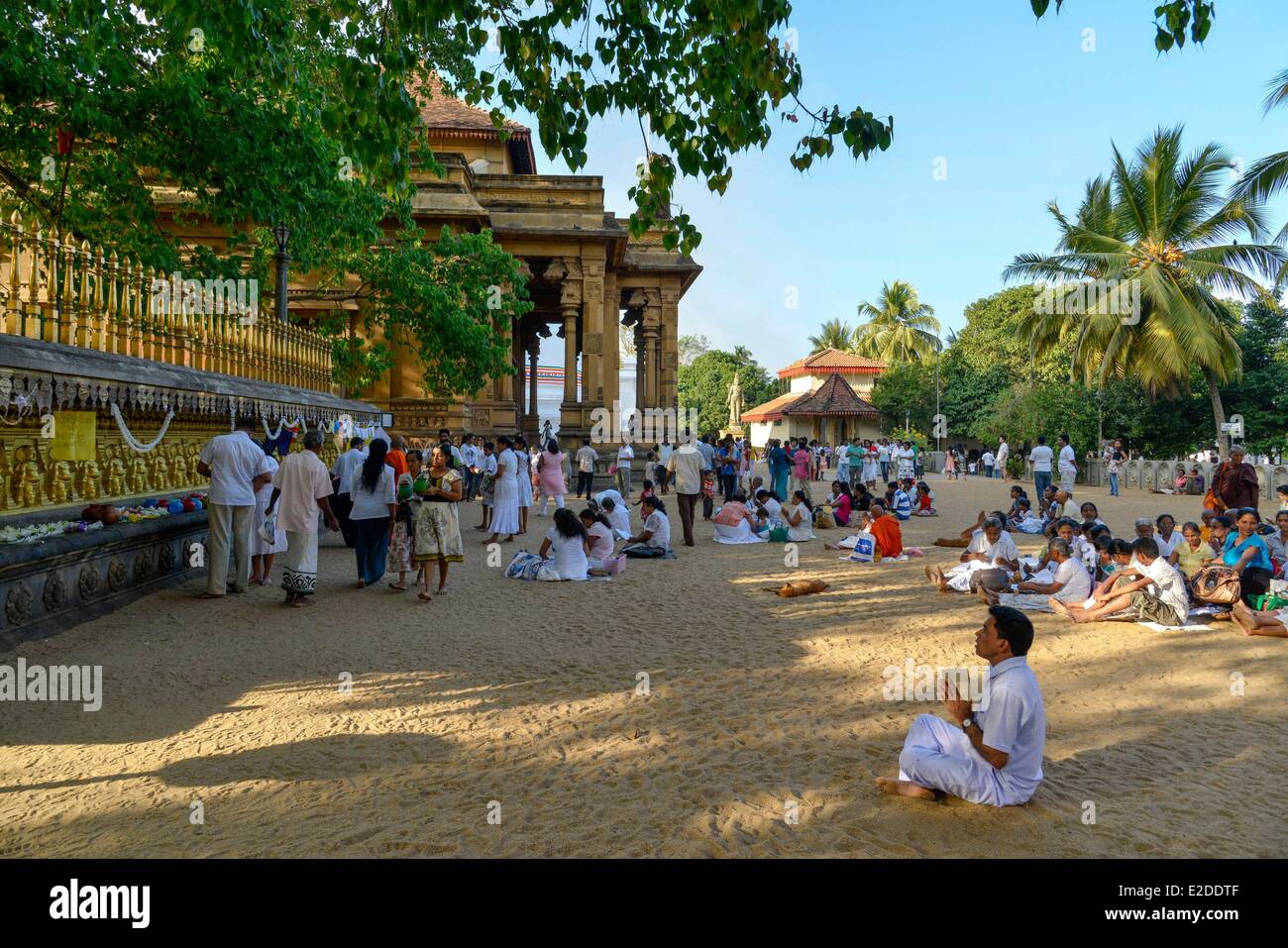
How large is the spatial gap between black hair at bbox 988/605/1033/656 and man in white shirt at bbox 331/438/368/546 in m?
9.14

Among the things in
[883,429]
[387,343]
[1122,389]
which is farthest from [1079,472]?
[387,343]

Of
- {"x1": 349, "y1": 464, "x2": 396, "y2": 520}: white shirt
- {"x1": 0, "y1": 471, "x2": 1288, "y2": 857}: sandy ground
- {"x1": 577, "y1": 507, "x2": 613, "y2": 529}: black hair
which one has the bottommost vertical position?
{"x1": 0, "y1": 471, "x2": 1288, "y2": 857}: sandy ground

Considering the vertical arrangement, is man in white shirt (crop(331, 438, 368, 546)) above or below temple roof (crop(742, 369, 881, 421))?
below

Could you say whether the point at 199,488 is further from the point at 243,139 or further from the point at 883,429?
the point at 883,429

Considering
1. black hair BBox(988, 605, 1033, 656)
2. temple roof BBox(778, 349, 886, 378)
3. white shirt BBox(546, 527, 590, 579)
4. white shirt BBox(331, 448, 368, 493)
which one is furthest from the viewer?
temple roof BBox(778, 349, 886, 378)

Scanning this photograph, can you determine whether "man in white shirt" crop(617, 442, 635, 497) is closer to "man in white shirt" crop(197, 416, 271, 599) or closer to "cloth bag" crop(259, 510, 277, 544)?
"cloth bag" crop(259, 510, 277, 544)

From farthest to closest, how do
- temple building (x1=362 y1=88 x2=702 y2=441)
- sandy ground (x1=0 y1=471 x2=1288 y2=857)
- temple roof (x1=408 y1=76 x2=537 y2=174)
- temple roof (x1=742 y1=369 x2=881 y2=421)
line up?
1. temple roof (x1=742 y1=369 x2=881 y2=421)
2. temple roof (x1=408 y1=76 x2=537 y2=174)
3. temple building (x1=362 y1=88 x2=702 y2=441)
4. sandy ground (x1=0 y1=471 x2=1288 y2=857)

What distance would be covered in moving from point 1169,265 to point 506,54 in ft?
94.2

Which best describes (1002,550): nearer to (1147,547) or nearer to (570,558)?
(1147,547)

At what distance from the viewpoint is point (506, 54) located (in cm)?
505

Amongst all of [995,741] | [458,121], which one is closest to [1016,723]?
[995,741]

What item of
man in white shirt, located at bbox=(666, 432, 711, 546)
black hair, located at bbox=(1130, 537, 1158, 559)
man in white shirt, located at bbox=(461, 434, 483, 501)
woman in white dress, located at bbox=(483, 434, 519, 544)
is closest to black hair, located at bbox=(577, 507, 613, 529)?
woman in white dress, located at bbox=(483, 434, 519, 544)

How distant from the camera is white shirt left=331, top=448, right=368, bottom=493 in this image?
11211 mm

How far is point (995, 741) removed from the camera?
3.79m
